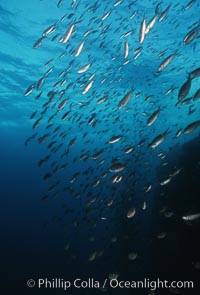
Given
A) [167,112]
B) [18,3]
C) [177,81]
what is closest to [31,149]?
[167,112]

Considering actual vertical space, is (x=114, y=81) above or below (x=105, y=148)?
above

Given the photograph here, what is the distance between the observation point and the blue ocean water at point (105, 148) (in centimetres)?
900

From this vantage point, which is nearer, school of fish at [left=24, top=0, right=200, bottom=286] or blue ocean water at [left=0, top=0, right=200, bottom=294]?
blue ocean water at [left=0, top=0, right=200, bottom=294]

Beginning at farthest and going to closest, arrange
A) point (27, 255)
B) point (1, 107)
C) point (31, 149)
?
point (31, 149), point (1, 107), point (27, 255)

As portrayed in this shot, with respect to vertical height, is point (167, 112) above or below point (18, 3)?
below

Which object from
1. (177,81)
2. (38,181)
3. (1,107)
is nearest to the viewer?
(177,81)

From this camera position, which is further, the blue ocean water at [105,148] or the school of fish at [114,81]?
the school of fish at [114,81]

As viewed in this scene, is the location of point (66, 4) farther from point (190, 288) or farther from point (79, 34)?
point (190, 288)

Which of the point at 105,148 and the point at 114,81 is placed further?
the point at 114,81

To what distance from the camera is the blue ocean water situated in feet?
29.5

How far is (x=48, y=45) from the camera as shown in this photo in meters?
20.7

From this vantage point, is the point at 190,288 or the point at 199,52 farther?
the point at 199,52

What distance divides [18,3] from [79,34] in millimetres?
4681

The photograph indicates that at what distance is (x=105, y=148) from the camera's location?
10492 mm
